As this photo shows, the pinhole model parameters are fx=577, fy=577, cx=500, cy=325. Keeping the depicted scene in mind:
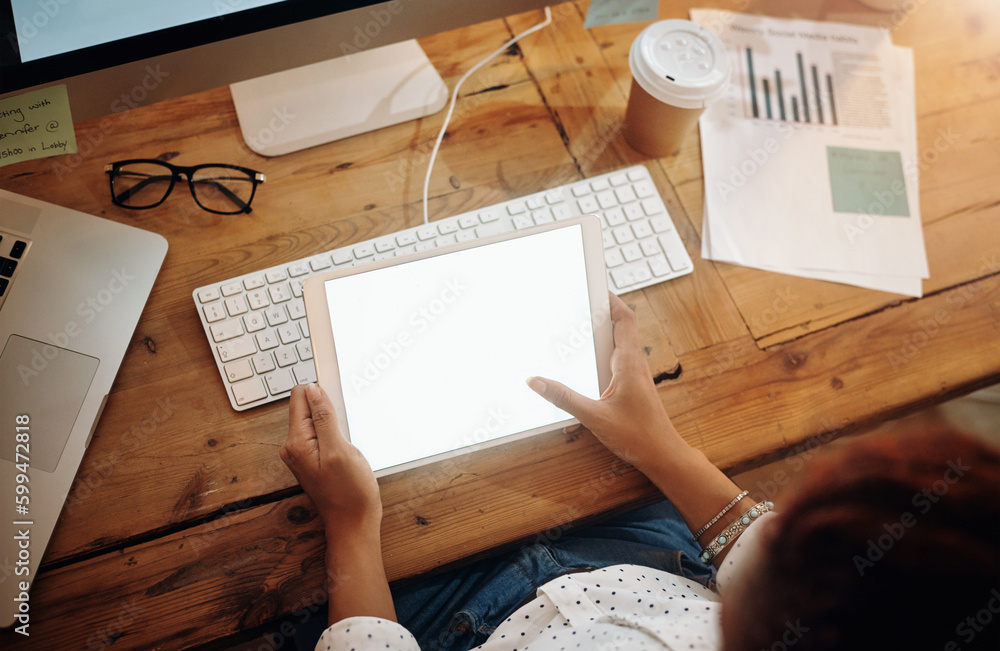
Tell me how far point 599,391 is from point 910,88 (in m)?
0.70

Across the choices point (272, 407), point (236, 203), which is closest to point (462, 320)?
point (272, 407)

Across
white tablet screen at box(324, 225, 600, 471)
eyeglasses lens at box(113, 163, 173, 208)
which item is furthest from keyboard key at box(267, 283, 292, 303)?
eyeglasses lens at box(113, 163, 173, 208)

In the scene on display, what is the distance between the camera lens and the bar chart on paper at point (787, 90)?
84 centimetres

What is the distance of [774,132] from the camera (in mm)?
834

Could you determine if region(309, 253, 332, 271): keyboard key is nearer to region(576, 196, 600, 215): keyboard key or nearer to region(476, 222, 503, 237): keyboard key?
region(476, 222, 503, 237): keyboard key

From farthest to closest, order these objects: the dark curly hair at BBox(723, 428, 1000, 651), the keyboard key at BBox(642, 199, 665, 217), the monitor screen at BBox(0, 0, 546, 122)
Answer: the keyboard key at BBox(642, 199, 665, 217) → the monitor screen at BBox(0, 0, 546, 122) → the dark curly hair at BBox(723, 428, 1000, 651)

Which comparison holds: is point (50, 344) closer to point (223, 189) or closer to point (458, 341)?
point (223, 189)

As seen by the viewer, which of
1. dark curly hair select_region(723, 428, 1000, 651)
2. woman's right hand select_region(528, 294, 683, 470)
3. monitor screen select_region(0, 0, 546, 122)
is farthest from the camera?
woman's right hand select_region(528, 294, 683, 470)

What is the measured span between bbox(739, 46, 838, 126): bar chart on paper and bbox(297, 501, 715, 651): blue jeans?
2.05 ft

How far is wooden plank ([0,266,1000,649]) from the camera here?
24.5 inches

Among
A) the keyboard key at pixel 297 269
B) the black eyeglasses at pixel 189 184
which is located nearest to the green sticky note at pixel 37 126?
the black eyeglasses at pixel 189 184

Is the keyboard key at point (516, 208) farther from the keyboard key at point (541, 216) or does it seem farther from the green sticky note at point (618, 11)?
the green sticky note at point (618, 11)

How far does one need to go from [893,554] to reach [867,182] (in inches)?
23.1

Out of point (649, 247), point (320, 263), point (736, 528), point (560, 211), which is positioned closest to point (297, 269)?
point (320, 263)
